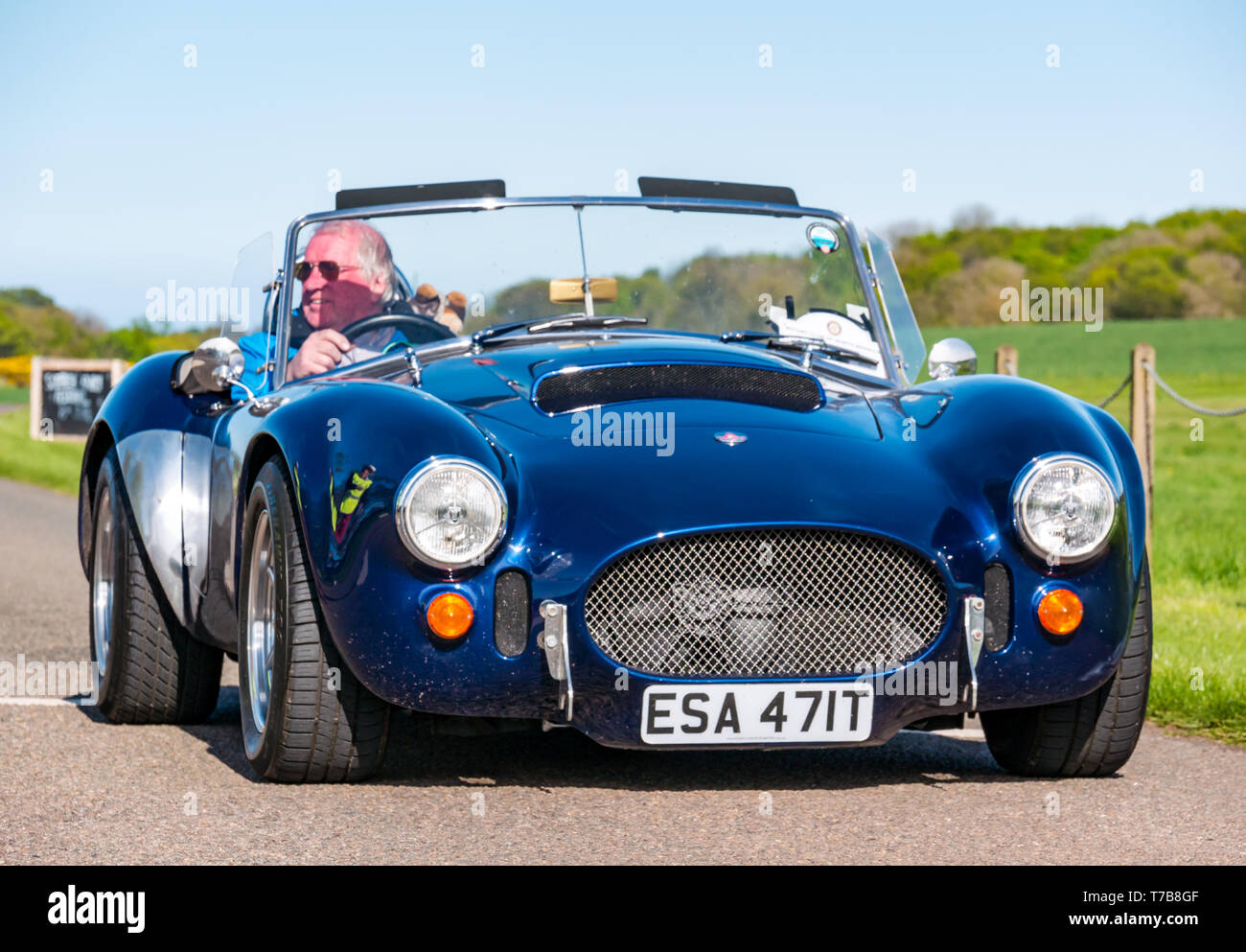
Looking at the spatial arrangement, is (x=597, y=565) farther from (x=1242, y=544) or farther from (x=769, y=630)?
(x=1242, y=544)

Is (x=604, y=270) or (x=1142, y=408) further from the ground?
(x=604, y=270)

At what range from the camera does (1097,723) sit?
4438 millimetres

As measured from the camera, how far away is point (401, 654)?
3891mm

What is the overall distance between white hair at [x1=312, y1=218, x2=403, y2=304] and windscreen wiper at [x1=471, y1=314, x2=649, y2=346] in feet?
1.12

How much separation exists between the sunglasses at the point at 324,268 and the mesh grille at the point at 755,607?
2070 mm

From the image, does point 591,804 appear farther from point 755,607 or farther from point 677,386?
point 677,386

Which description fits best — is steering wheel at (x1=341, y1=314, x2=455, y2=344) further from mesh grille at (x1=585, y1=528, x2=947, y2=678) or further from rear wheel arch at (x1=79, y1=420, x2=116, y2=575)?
mesh grille at (x1=585, y1=528, x2=947, y2=678)

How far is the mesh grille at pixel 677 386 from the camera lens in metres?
4.39

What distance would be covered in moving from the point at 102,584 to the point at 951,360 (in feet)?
9.72

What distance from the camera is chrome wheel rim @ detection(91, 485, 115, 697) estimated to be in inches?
226
